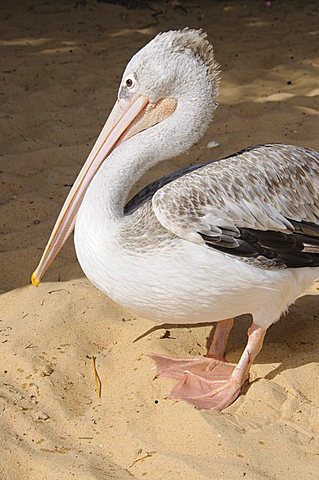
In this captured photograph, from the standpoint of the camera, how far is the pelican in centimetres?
269

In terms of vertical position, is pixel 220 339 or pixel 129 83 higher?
pixel 129 83

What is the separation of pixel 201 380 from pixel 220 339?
8.2 inches

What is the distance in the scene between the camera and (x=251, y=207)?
9.08ft

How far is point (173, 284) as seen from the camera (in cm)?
268

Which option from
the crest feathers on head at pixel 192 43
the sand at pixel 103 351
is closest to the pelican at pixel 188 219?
the crest feathers on head at pixel 192 43

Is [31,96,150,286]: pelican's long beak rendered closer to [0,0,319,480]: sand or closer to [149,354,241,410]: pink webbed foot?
[0,0,319,480]: sand

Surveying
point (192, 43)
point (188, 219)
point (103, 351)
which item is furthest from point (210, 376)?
point (192, 43)

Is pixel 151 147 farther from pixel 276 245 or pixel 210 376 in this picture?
pixel 210 376

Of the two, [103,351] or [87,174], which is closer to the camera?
[87,174]

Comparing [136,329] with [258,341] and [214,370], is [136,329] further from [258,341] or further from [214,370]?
[258,341]

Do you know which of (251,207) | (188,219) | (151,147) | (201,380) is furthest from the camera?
(201,380)

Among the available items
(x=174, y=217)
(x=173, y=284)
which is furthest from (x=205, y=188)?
(x=173, y=284)

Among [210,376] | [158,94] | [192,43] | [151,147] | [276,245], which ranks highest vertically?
[192,43]

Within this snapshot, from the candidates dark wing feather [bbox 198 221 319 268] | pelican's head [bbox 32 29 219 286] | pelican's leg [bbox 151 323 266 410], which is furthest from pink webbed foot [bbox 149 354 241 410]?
pelican's head [bbox 32 29 219 286]
